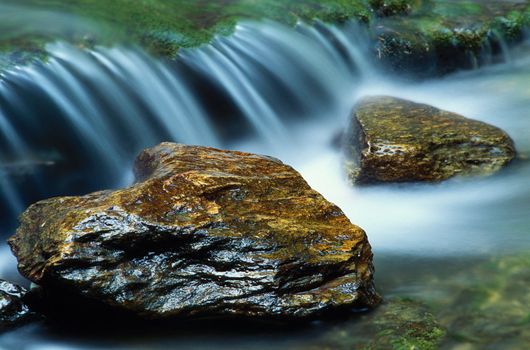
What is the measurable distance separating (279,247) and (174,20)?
4.98 metres

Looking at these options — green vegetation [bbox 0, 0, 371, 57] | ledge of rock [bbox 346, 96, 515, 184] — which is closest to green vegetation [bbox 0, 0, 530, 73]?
green vegetation [bbox 0, 0, 371, 57]

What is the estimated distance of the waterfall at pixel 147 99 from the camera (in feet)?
22.2

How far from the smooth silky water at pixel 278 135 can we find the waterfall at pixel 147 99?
0.5 inches

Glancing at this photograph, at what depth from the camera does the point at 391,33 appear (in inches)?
386

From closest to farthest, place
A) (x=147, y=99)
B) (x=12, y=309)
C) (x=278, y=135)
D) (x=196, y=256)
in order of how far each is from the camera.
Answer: (x=196, y=256) < (x=12, y=309) < (x=147, y=99) < (x=278, y=135)

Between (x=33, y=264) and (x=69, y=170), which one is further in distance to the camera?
(x=69, y=170)

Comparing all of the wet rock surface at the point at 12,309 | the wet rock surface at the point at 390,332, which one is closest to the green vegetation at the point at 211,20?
the wet rock surface at the point at 12,309

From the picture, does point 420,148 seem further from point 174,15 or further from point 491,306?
point 174,15

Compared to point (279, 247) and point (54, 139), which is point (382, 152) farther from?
point (54, 139)

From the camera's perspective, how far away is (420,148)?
635cm

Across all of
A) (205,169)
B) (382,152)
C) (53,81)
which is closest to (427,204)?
(382,152)

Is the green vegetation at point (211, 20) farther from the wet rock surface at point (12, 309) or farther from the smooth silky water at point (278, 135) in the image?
the wet rock surface at point (12, 309)

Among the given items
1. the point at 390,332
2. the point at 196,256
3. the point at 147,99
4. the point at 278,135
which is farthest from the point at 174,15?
the point at 390,332

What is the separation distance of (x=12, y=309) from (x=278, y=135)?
14.1 feet
